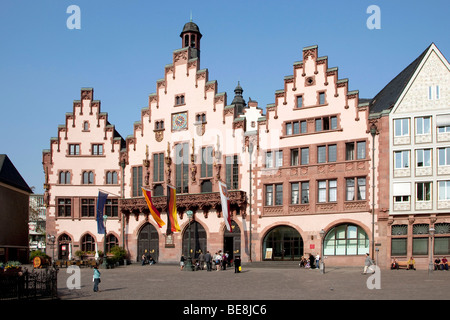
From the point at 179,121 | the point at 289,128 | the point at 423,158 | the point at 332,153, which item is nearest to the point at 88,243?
the point at 179,121

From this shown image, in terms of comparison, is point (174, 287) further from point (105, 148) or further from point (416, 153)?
point (105, 148)

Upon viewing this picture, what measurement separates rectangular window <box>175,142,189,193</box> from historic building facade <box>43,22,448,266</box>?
10 cm

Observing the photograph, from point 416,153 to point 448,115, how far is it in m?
3.97

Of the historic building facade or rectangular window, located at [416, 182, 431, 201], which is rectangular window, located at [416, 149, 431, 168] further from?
→ the historic building facade

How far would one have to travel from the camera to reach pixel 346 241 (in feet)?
169

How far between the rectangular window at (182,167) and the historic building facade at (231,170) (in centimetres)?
10

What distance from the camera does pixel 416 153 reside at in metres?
49.1

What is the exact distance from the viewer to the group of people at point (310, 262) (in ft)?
161

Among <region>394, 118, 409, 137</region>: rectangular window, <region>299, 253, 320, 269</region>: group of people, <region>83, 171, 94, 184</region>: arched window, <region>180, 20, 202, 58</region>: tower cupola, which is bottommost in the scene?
<region>299, 253, 320, 269</region>: group of people

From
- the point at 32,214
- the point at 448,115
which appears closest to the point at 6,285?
the point at 448,115

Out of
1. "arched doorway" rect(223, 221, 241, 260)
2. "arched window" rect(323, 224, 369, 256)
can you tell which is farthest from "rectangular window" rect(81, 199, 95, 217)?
"arched window" rect(323, 224, 369, 256)

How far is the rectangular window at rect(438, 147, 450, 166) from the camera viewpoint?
1892 inches

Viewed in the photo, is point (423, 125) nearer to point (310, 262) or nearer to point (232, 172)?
point (310, 262)

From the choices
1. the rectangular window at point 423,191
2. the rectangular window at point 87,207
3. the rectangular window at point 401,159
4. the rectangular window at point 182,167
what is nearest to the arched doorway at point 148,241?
the rectangular window at point 182,167
